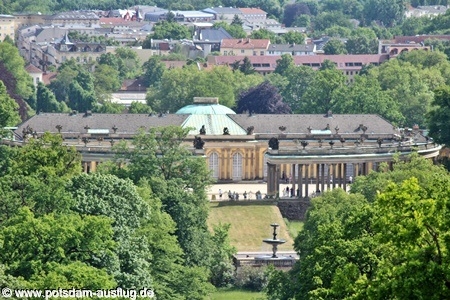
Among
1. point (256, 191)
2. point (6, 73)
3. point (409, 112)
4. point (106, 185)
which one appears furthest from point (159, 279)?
point (6, 73)

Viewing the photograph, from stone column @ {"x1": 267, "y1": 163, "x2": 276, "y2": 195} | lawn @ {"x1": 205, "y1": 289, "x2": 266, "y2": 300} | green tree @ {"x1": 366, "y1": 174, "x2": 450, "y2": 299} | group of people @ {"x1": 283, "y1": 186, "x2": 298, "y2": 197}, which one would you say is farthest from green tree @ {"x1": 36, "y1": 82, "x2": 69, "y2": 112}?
green tree @ {"x1": 366, "y1": 174, "x2": 450, "y2": 299}

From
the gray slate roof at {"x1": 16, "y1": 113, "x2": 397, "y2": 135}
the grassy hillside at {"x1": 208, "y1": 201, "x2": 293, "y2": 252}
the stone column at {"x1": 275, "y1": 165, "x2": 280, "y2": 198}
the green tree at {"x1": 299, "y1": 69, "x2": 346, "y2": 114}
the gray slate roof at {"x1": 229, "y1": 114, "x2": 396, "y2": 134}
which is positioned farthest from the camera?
the green tree at {"x1": 299, "y1": 69, "x2": 346, "y2": 114}

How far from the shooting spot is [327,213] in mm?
92062

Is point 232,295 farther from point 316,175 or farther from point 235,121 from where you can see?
point 235,121

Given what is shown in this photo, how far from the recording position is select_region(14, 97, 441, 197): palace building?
128 meters

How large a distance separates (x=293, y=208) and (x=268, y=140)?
13.7 m

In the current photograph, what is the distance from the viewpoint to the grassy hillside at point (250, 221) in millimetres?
111125

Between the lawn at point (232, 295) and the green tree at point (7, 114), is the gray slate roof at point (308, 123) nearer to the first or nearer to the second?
the green tree at point (7, 114)

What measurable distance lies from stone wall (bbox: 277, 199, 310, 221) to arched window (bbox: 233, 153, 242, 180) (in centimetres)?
1069

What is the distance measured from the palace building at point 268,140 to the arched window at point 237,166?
6 cm

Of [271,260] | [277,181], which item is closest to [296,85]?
[277,181]

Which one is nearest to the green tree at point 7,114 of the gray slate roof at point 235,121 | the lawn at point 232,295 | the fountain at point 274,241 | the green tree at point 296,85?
the gray slate roof at point 235,121

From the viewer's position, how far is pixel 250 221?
115938 mm

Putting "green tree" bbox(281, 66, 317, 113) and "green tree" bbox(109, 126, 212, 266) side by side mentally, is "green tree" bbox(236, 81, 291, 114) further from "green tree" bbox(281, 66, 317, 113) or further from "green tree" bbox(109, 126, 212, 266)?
"green tree" bbox(109, 126, 212, 266)
